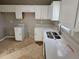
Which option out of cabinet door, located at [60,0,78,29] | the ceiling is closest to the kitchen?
the ceiling

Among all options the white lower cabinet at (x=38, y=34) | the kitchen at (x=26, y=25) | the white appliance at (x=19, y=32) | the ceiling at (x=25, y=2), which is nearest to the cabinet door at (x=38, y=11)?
the kitchen at (x=26, y=25)

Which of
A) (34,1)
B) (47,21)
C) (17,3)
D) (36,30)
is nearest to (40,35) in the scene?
(36,30)

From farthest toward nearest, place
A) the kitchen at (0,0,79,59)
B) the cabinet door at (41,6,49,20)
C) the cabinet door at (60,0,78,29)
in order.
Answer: the cabinet door at (41,6,49,20)
the kitchen at (0,0,79,59)
the cabinet door at (60,0,78,29)

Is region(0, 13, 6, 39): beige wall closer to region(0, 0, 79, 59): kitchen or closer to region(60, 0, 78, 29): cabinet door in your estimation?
region(0, 0, 79, 59): kitchen

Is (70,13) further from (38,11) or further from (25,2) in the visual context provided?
(25,2)

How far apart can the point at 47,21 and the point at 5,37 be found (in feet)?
8.78

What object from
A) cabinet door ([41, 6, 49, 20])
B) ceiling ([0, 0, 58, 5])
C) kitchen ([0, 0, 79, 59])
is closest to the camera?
kitchen ([0, 0, 79, 59])

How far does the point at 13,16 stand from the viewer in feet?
15.3

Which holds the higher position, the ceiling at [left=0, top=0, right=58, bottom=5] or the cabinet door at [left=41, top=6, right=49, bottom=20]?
the ceiling at [left=0, top=0, right=58, bottom=5]

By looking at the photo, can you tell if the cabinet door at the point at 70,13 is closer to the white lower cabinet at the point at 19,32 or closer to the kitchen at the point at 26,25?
the kitchen at the point at 26,25

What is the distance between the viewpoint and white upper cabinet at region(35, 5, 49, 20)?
4.13 meters

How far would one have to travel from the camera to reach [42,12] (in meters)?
4.17

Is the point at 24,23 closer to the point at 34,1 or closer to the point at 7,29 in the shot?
the point at 7,29

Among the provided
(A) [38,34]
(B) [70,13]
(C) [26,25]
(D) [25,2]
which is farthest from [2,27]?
(B) [70,13]
